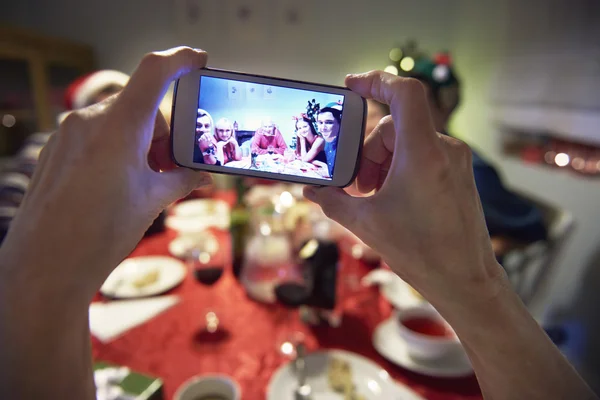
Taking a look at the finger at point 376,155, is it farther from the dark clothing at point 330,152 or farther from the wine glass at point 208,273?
the wine glass at point 208,273

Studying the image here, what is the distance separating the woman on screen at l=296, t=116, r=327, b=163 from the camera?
535mm

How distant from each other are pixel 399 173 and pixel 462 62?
2.77 metres

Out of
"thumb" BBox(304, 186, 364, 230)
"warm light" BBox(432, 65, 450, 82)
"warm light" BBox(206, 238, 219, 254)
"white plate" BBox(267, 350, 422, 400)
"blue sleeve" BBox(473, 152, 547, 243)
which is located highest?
"warm light" BBox(432, 65, 450, 82)

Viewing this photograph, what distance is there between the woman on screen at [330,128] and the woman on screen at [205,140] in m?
0.16

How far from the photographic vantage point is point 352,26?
2.78 meters

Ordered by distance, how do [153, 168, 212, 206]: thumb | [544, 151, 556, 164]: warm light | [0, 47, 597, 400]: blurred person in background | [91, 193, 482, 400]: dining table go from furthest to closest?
[544, 151, 556, 164]: warm light
[91, 193, 482, 400]: dining table
[153, 168, 212, 206]: thumb
[0, 47, 597, 400]: blurred person in background

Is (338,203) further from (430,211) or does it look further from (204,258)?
(204,258)

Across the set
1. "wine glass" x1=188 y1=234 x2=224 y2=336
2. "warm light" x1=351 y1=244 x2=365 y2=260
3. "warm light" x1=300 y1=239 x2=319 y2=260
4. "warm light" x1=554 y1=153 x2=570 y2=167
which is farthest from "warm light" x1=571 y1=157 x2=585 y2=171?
"wine glass" x1=188 y1=234 x2=224 y2=336

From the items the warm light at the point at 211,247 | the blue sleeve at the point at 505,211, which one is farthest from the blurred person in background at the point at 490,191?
the warm light at the point at 211,247

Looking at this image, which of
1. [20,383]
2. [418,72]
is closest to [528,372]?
[20,383]

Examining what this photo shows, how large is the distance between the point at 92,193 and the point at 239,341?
1.76ft

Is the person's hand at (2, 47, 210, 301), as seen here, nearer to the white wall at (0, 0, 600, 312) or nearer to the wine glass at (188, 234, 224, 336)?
the wine glass at (188, 234, 224, 336)

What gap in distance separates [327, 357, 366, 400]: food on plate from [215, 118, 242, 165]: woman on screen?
0.45 metres

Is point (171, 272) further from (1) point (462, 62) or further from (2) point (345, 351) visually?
(1) point (462, 62)
